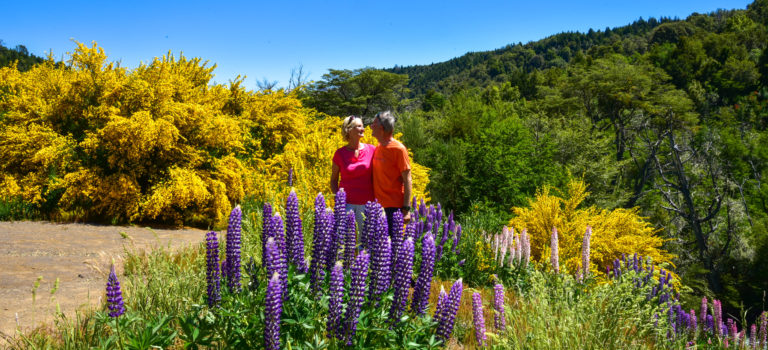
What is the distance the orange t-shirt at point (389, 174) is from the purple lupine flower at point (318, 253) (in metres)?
2.29

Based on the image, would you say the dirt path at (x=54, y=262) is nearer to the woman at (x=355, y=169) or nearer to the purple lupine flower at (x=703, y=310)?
the woman at (x=355, y=169)

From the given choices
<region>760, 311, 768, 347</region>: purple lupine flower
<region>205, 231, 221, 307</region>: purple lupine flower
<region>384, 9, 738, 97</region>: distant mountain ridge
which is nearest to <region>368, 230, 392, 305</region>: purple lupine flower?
<region>205, 231, 221, 307</region>: purple lupine flower

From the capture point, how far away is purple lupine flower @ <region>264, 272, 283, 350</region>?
1.63 m

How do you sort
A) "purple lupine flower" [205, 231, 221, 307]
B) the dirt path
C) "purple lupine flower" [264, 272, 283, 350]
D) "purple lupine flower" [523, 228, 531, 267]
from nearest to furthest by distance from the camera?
"purple lupine flower" [264, 272, 283, 350]
"purple lupine flower" [205, 231, 221, 307]
the dirt path
"purple lupine flower" [523, 228, 531, 267]

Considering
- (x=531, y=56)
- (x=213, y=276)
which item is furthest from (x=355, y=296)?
(x=531, y=56)

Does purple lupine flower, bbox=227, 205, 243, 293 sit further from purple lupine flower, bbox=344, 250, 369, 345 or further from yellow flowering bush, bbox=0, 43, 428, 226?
yellow flowering bush, bbox=0, 43, 428, 226

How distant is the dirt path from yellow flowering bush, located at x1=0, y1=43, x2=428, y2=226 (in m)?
0.61

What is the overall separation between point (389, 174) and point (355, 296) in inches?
111

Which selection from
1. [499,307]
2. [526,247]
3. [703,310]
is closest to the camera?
[499,307]

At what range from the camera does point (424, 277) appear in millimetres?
2029

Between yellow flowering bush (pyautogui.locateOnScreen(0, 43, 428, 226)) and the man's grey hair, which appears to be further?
yellow flowering bush (pyautogui.locateOnScreen(0, 43, 428, 226))

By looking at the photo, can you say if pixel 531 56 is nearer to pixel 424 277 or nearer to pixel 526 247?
pixel 526 247

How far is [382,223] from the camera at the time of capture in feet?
6.92

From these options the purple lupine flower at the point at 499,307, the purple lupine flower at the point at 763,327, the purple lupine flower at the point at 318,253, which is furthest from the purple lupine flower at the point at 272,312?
the purple lupine flower at the point at 763,327
